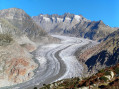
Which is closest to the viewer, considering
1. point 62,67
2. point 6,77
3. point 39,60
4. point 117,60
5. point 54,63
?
point 6,77

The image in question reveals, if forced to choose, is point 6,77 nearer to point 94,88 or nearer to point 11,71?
point 11,71

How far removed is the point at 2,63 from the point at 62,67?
24.4 metres

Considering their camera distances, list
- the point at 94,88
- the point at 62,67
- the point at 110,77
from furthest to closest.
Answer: the point at 62,67 → the point at 110,77 → the point at 94,88

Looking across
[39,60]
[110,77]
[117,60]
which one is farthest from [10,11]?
[110,77]

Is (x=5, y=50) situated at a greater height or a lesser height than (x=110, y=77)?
greater

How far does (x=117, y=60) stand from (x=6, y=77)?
42316 mm

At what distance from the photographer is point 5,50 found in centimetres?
6016

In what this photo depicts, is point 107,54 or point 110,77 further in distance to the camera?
point 107,54

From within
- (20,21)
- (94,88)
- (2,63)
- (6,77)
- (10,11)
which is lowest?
(94,88)

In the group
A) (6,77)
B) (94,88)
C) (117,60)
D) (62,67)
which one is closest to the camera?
(94,88)

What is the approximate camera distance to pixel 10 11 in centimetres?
13625

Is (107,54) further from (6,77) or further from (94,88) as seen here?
(94,88)

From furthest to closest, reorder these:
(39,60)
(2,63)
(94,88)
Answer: (39,60) < (2,63) < (94,88)

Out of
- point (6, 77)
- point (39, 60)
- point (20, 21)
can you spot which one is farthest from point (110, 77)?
point (20, 21)
